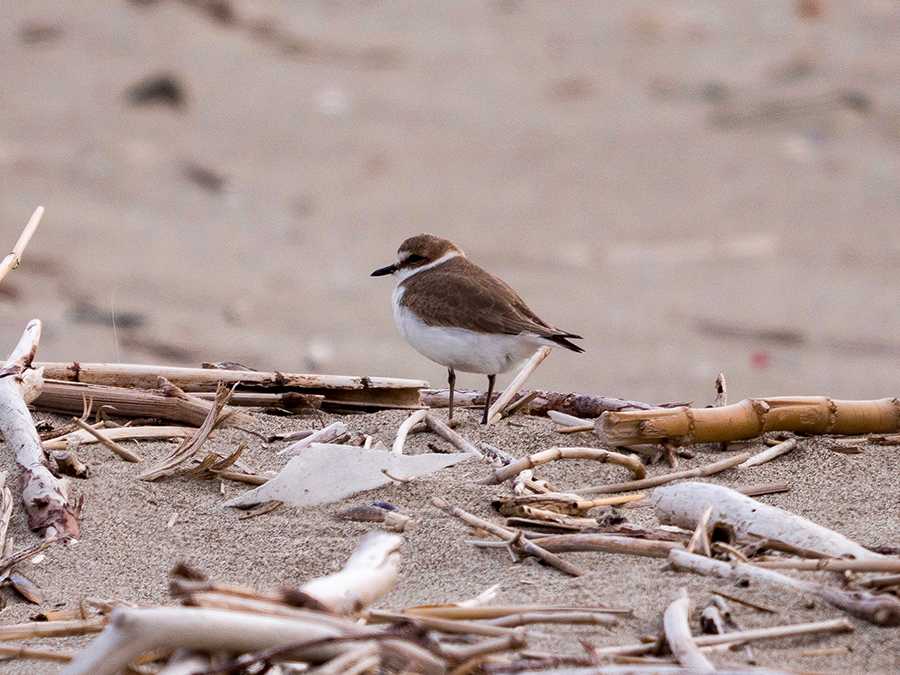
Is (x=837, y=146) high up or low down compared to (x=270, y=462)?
up

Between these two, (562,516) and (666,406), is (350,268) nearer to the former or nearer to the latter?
(666,406)

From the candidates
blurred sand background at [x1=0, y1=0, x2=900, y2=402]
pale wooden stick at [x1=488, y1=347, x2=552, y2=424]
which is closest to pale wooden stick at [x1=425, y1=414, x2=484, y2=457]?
pale wooden stick at [x1=488, y1=347, x2=552, y2=424]

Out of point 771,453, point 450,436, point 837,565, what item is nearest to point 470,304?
point 450,436

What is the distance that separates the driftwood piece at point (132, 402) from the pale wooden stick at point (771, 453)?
1.50 meters

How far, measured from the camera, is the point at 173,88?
35.4 feet

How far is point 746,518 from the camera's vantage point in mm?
3080

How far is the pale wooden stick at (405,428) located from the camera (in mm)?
3889

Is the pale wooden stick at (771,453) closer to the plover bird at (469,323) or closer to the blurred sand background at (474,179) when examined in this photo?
the plover bird at (469,323)

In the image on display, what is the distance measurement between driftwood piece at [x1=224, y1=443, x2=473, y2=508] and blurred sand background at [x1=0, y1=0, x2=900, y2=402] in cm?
408

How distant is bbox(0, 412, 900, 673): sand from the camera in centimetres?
267

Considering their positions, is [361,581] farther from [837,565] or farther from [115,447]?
[115,447]

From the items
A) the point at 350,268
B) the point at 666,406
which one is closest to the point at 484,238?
the point at 350,268

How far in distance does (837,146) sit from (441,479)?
24.4 feet

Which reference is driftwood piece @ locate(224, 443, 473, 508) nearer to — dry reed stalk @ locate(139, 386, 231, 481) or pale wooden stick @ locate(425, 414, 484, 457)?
dry reed stalk @ locate(139, 386, 231, 481)
